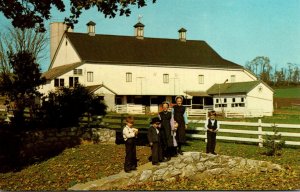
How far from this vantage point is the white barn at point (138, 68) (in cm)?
2005

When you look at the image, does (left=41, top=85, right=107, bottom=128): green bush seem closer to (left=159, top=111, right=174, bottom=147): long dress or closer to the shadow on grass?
the shadow on grass

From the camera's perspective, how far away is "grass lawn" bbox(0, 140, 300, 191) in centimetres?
960

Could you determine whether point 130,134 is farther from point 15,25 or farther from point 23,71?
point 23,71

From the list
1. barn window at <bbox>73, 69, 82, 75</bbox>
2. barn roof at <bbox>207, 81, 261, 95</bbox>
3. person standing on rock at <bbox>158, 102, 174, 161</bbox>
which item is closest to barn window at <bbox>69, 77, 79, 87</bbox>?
barn window at <bbox>73, 69, 82, 75</bbox>

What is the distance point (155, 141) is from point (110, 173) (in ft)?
5.38

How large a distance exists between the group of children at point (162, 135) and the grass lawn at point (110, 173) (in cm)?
83

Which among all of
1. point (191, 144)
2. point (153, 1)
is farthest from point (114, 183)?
point (191, 144)

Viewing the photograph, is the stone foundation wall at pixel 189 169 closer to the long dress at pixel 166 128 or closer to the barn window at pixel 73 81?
the long dress at pixel 166 128

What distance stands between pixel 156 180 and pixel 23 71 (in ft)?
29.0

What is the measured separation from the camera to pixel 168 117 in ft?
35.6

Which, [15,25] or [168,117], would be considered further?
[15,25]

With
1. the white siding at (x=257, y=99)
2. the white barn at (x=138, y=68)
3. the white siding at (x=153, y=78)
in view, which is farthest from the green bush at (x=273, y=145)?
the white siding at (x=257, y=99)

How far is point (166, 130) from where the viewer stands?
10891 millimetres

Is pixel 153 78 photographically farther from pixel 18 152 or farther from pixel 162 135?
pixel 162 135
